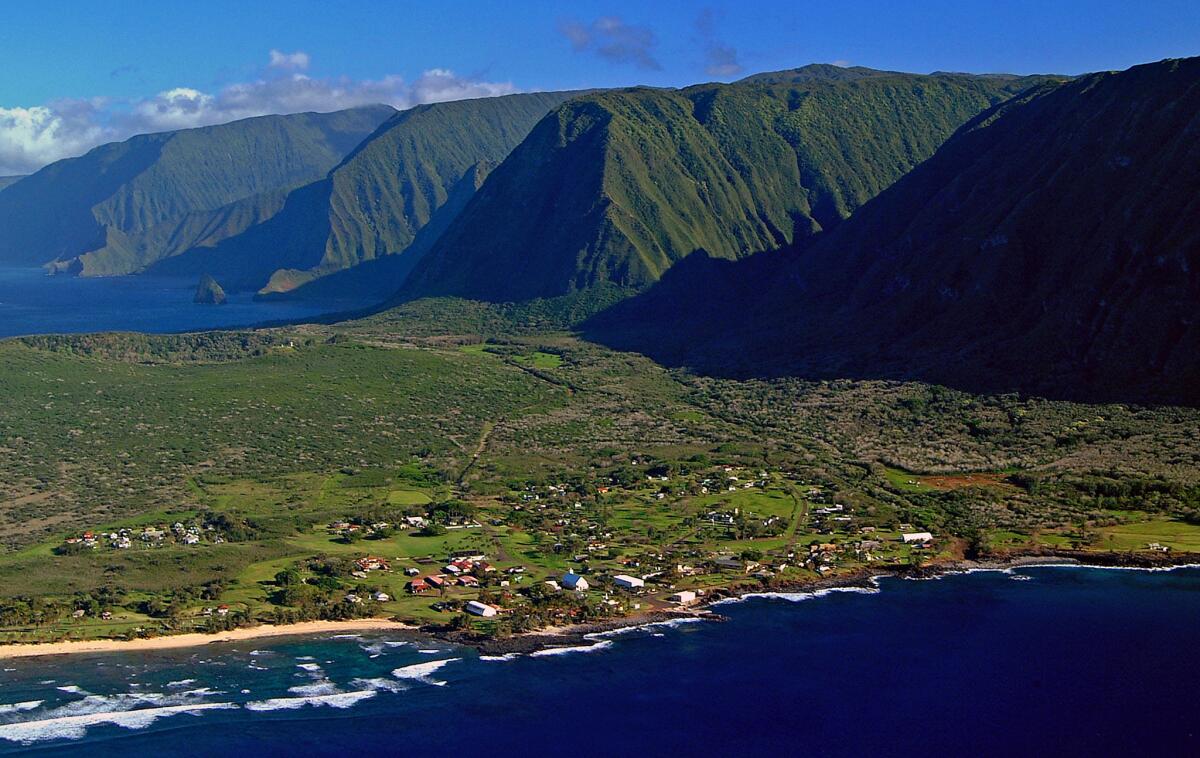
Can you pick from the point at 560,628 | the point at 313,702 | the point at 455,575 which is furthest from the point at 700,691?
the point at 455,575

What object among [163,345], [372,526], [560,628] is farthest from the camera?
[163,345]

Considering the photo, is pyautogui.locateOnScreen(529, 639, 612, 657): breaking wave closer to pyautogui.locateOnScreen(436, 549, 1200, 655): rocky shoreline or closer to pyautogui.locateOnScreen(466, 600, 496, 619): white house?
pyautogui.locateOnScreen(436, 549, 1200, 655): rocky shoreline

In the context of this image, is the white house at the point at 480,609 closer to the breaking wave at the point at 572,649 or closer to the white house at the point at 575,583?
the breaking wave at the point at 572,649

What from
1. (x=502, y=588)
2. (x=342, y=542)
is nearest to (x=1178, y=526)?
(x=502, y=588)

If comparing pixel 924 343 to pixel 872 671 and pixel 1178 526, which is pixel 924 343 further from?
pixel 872 671

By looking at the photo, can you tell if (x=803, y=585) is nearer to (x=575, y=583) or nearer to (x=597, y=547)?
(x=575, y=583)

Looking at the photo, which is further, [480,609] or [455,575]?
[455,575]

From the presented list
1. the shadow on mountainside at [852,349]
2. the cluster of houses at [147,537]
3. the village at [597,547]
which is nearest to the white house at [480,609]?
the village at [597,547]
